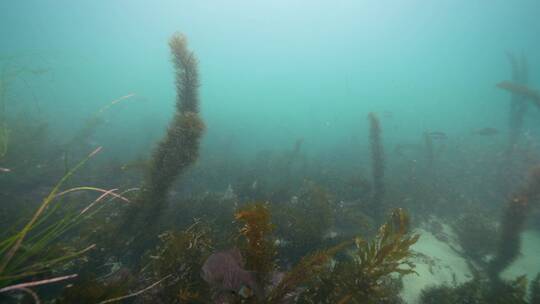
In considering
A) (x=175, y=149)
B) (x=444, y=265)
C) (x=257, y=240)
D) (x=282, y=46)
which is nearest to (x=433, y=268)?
(x=444, y=265)

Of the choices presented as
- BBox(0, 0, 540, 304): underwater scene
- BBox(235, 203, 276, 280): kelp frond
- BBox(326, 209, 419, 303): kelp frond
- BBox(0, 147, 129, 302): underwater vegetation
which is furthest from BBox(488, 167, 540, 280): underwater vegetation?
BBox(0, 147, 129, 302): underwater vegetation

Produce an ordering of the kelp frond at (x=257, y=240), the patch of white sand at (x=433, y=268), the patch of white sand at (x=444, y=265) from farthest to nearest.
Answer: the patch of white sand at (x=444, y=265), the patch of white sand at (x=433, y=268), the kelp frond at (x=257, y=240)

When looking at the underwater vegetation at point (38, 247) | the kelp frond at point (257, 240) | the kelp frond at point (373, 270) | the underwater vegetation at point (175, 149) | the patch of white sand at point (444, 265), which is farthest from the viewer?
the patch of white sand at point (444, 265)

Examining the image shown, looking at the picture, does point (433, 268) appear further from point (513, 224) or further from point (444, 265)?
point (513, 224)

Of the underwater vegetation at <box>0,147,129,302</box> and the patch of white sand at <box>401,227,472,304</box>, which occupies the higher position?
the underwater vegetation at <box>0,147,129,302</box>

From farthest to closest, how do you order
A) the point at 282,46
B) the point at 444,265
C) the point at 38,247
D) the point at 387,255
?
the point at 282,46
the point at 444,265
the point at 387,255
the point at 38,247

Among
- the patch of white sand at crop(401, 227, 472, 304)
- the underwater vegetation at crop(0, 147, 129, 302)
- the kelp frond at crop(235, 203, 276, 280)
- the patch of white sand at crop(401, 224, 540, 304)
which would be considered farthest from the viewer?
the patch of white sand at crop(401, 224, 540, 304)

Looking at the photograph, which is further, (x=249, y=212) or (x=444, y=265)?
(x=444, y=265)

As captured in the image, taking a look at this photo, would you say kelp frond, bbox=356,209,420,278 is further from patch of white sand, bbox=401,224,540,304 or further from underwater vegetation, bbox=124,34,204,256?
underwater vegetation, bbox=124,34,204,256

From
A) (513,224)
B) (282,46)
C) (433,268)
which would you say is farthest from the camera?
(282,46)

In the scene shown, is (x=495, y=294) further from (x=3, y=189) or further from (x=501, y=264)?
(x=3, y=189)

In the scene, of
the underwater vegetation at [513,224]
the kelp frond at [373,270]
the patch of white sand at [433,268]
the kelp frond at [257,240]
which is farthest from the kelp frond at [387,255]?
the underwater vegetation at [513,224]

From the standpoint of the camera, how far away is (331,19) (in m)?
88.4

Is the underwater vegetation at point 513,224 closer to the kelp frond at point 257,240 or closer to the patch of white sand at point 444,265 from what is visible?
the patch of white sand at point 444,265
